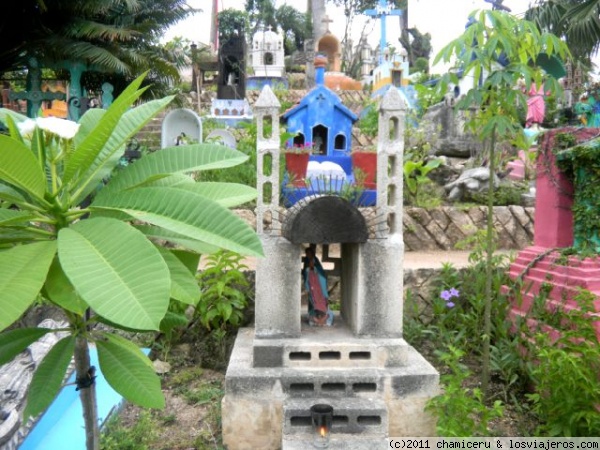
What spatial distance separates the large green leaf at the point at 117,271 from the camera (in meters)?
0.90

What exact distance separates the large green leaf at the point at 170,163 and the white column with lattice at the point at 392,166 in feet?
8.32

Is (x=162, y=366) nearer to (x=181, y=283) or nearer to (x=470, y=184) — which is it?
(x=181, y=283)

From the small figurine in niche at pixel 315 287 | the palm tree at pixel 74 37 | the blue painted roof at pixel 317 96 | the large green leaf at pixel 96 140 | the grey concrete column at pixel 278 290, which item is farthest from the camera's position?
the palm tree at pixel 74 37

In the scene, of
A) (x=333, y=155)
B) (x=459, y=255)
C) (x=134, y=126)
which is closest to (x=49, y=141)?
(x=134, y=126)

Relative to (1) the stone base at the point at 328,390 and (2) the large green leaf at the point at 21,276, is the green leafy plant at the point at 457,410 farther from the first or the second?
(2) the large green leaf at the point at 21,276

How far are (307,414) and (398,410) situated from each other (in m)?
0.71

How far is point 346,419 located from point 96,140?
281cm

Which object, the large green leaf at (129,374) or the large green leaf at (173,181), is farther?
the large green leaf at (173,181)

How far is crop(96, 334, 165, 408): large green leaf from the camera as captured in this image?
1174 millimetres

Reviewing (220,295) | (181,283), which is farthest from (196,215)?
(220,295)

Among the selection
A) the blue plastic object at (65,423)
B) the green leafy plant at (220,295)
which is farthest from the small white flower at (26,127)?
the green leafy plant at (220,295)

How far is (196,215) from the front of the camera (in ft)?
3.67

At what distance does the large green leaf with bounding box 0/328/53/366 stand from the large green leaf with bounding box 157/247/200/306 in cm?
36

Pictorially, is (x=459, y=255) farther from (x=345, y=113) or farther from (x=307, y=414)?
(x=307, y=414)
